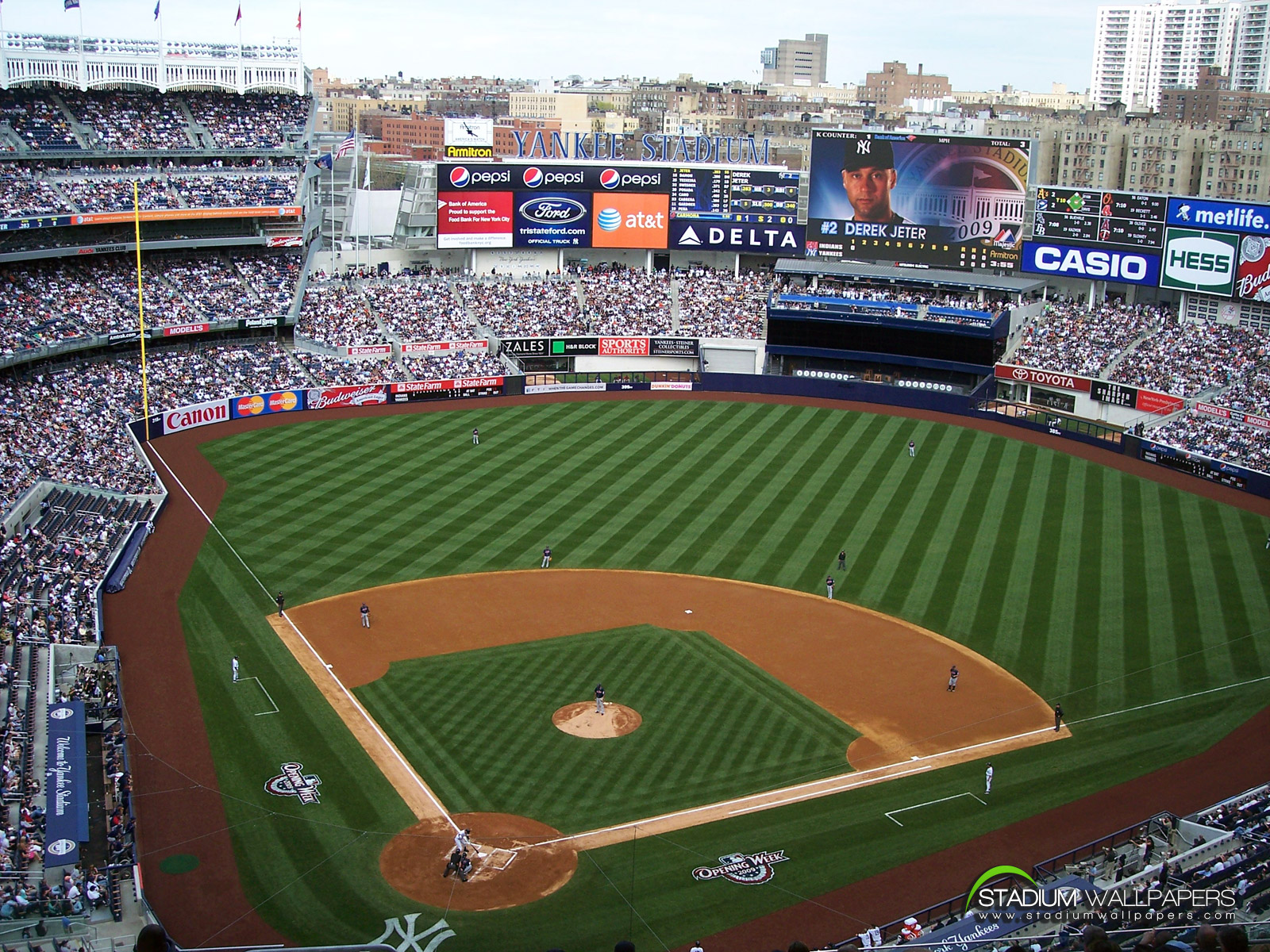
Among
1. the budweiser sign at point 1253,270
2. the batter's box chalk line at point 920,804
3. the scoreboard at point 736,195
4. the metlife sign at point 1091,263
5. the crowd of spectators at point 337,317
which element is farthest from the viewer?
the scoreboard at point 736,195

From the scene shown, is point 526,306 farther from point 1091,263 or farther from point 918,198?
point 1091,263

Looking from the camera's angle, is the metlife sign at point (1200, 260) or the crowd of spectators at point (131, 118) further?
the crowd of spectators at point (131, 118)

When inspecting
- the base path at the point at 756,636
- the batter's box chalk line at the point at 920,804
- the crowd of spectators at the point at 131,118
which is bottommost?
the batter's box chalk line at the point at 920,804

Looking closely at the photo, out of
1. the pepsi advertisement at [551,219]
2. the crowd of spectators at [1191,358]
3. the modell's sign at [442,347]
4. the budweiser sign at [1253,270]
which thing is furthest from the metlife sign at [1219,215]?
the modell's sign at [442,347]

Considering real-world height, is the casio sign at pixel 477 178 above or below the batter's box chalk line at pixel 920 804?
above

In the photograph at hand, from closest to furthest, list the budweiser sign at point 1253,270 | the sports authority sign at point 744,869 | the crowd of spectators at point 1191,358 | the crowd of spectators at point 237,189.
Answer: the sports authority sign at point 744,869 < the crowd of spectators at point 1191,358 < the budweiser sign at point 1253,270 < the crowd of spectators at point 237,189

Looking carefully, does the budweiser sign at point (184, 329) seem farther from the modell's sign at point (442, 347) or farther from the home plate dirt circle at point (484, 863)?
the home plate dirt circle at point (484, 863)
